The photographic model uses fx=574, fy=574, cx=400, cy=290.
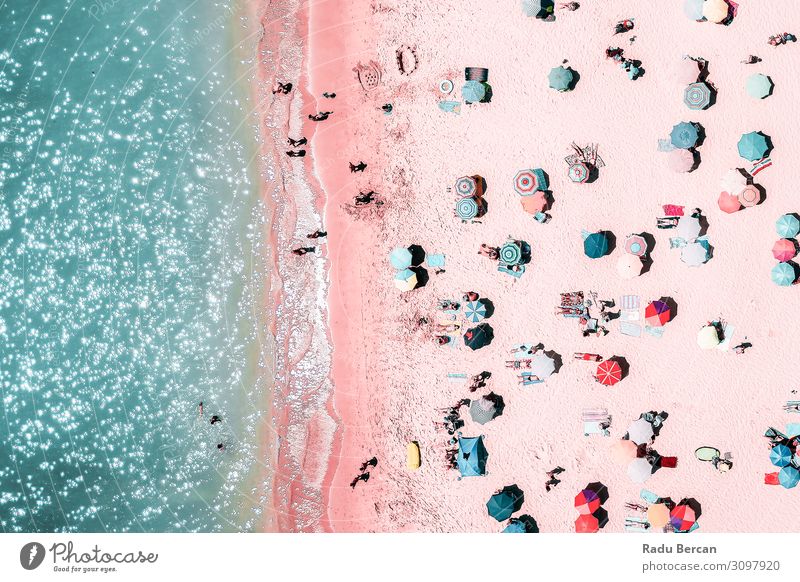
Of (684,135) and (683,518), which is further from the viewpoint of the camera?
(683,518)

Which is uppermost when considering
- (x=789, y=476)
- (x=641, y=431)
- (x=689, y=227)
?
(x=689, y=227)

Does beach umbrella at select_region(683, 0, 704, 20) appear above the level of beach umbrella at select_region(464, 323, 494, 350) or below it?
above

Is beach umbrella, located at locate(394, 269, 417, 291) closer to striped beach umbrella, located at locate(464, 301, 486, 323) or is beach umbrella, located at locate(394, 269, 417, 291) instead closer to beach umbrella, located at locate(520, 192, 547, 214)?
striped beach umbrella, located at locate(464, 301, 486, 323)

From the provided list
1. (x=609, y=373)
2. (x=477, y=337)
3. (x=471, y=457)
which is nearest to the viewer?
(x=609, y=373)

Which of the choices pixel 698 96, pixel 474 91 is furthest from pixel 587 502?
pixel 474 91

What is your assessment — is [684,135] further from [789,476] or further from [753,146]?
[789,476]

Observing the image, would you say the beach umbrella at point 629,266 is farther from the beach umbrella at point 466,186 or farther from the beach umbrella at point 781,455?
the beach umbrella at point 781,455

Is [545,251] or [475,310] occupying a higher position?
[545,251]

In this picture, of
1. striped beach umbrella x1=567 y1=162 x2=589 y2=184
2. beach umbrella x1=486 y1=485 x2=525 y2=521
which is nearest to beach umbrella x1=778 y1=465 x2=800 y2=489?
beach umbrella x1=486 y1=485 x2=525 y2=521
